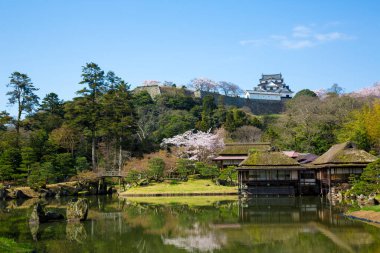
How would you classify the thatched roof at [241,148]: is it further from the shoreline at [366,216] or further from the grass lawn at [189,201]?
the shoreline at [366,216]

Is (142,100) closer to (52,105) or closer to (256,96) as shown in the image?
(52,105)

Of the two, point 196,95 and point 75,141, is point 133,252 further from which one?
point 196,95

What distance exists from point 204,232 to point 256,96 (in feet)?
233

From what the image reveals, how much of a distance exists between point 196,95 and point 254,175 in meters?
41.8

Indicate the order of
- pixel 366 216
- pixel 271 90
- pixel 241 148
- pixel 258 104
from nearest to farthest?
pixel 366 216, pixel 241 148, pixel 258 104, pixel 271 90

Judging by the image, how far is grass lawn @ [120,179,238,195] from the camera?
34.2 m

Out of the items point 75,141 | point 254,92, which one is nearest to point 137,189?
point 75,141

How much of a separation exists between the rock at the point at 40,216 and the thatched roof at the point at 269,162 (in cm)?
1697

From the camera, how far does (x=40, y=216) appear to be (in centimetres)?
1802

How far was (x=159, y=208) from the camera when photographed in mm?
24375

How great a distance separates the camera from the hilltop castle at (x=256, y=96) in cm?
7212

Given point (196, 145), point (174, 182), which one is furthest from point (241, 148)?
point (174, 182)

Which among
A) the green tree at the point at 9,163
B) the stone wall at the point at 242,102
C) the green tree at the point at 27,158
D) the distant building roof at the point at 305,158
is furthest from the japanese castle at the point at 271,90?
the green tree at the point at 9,163

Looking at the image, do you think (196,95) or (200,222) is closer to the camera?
(200,222)
